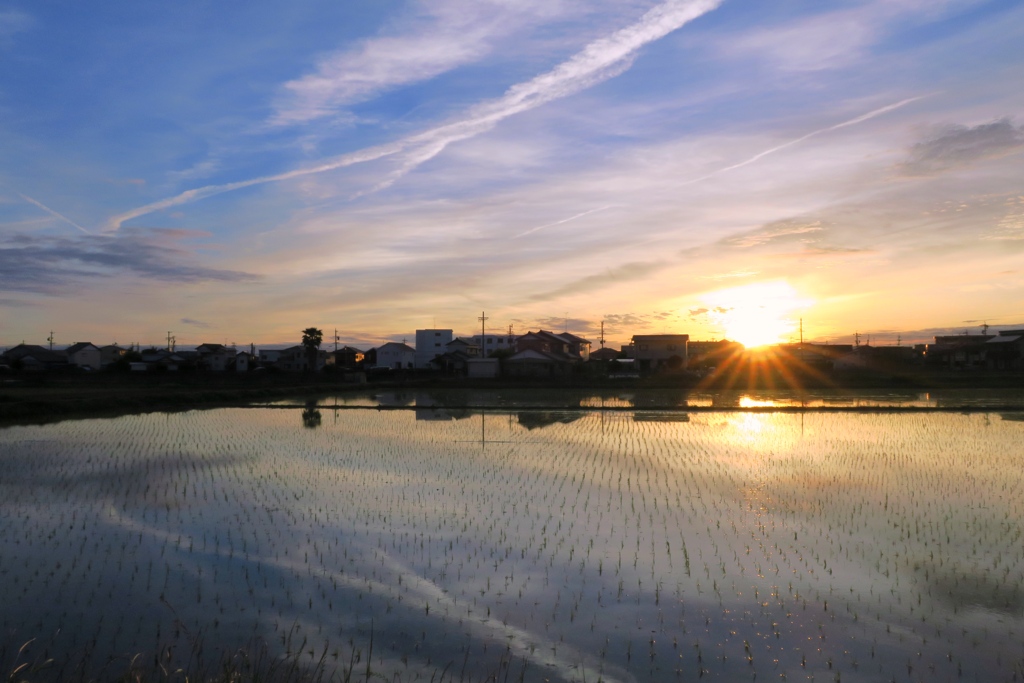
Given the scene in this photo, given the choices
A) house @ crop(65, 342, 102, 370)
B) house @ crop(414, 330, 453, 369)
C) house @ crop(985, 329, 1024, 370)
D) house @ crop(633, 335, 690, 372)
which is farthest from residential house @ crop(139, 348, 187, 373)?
house @ crop(985, 329, 1024, 370)

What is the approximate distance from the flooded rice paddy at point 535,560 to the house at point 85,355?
6304 centimetres

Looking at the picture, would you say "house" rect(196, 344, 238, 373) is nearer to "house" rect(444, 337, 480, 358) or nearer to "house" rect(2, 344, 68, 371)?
"house" rect(2, 344, 68, 371)

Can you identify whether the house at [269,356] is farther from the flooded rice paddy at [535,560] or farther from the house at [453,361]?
the flooded rice paddy at [535,560]

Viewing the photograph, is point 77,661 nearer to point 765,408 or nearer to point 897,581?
point 897,581

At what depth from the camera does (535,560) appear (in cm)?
721

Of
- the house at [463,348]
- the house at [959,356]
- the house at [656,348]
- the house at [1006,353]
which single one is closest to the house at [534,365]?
the house at [656,348]

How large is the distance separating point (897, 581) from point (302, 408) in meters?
24.0

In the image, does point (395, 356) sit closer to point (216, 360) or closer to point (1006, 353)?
point (216, 360)

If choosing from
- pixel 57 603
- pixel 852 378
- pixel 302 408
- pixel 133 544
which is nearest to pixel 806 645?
pixel 57 603

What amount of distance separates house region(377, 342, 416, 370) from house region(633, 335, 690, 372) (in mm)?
22537

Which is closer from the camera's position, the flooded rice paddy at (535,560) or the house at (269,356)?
the flooded rice paddy at (535,560)

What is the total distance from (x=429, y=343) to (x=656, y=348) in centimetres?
2535

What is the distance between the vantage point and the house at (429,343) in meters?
72.4

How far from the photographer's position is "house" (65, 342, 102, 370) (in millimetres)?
69000
